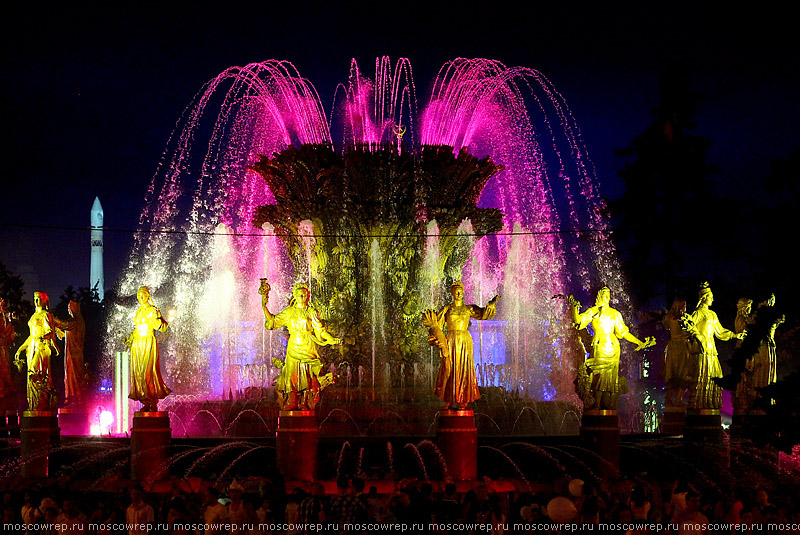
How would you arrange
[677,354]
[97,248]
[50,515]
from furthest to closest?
[97,248] → [677,354] → [50,515]

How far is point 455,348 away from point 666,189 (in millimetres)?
22523

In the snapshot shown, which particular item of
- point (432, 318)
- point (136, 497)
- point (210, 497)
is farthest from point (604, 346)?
point (136, 497)

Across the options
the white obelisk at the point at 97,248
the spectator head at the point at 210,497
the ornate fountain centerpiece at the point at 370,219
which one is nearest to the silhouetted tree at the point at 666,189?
the ornate fountain centerpiece at the point at 370,219

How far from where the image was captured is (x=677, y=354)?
2105 cm

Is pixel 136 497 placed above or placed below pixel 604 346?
below

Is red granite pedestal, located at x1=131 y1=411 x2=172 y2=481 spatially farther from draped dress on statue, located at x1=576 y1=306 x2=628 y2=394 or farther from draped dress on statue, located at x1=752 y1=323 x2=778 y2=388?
draped dress on statue, located at x1=752 y1=323 x2=778 y2=388

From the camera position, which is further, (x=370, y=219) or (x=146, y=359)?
(x=370, y=219)

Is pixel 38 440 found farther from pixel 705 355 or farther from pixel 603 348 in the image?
pixel 705 355

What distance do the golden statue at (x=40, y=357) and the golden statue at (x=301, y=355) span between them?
15.6 feet

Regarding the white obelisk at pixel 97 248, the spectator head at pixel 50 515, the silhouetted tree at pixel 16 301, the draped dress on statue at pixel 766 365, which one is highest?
the white obelisk at pixel 97 248

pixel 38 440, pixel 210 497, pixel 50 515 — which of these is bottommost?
pixel 50 515

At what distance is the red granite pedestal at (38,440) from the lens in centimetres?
1955

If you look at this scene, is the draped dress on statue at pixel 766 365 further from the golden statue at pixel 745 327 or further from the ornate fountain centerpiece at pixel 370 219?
the ornate fountain centerpiece at pixel 370 219

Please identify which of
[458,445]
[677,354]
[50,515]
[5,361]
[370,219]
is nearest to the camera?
[50,515]
